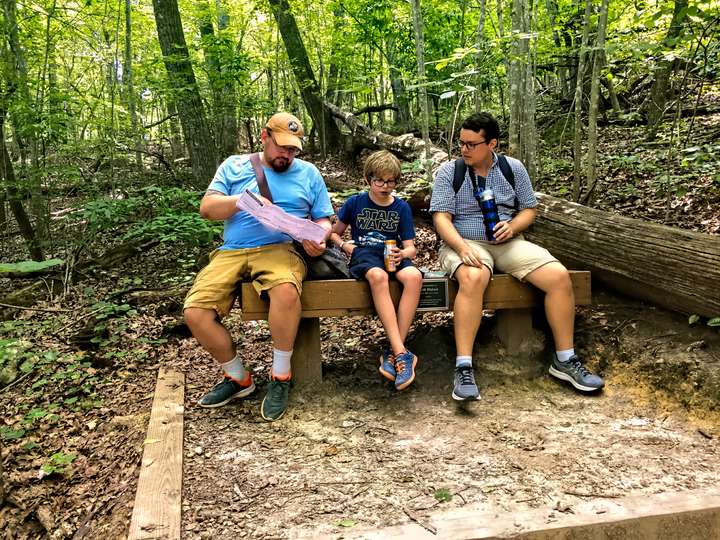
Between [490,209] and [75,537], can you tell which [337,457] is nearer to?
[75,537]

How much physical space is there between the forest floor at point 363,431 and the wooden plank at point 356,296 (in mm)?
412

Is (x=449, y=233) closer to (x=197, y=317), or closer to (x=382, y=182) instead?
(x=382, y=182)

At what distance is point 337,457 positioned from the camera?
8.98ft


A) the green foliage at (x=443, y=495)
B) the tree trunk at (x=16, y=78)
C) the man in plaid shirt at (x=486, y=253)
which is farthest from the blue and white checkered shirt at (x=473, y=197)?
the tree trunk at (x=16, y=78)

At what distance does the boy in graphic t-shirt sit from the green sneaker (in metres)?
0.63

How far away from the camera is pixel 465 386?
320 centimetres

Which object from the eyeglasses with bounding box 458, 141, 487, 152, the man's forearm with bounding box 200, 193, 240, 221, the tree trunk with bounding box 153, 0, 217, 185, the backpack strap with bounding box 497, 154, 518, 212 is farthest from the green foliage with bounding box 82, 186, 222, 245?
the backpack strap with bounding box 497, 154, 518, 212

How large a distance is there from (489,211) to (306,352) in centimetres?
158

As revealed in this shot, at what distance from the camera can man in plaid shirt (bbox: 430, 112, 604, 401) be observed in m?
3.38

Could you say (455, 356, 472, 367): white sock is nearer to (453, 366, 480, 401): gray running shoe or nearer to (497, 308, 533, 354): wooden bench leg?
(453, 366, 480, 401): gray running shoe

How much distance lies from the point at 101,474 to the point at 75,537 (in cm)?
49

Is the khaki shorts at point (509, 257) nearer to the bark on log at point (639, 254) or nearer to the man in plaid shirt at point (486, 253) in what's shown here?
the man in plaid shirt at point (486, 253)

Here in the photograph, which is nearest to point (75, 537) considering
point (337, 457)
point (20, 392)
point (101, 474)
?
point (101, 474)

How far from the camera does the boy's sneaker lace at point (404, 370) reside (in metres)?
3.26
